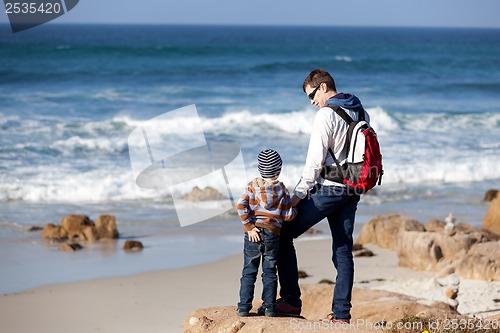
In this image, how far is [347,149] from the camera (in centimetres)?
565

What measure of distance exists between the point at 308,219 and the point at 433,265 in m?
4.60

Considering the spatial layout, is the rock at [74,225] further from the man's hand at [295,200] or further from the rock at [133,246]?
the man's hand at [295,200]

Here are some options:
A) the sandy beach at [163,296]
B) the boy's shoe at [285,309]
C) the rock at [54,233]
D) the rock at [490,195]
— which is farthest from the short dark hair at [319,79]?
the rock at [490,195]

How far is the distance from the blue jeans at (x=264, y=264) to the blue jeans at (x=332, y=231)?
0.11 metres

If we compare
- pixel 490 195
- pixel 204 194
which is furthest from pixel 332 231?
pixel 490 195

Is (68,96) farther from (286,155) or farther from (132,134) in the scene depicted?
(286,155)

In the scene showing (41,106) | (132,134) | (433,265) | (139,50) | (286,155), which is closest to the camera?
(433,265)

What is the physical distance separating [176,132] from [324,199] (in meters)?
17.9

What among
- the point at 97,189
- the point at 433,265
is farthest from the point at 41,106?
the point at 433,265

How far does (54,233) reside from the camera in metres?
12.0

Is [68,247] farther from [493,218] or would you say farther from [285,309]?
[493,218]

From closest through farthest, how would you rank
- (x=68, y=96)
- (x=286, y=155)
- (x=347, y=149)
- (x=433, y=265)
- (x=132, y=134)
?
(x=347, y=149)
(x=433, y=265)
(x=286, y=155)
(x=132, y=134)
(x=68, y=96)

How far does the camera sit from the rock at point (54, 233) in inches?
469
